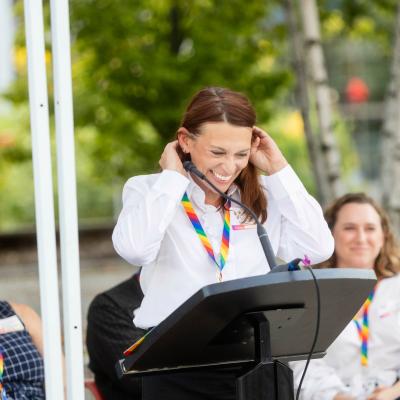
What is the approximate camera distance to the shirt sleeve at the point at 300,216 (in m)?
2.66

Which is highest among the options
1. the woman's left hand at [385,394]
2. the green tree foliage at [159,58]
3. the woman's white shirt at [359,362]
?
the green tree foliage at [159,58]

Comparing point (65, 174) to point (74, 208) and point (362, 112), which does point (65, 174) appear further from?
point (362, 112)

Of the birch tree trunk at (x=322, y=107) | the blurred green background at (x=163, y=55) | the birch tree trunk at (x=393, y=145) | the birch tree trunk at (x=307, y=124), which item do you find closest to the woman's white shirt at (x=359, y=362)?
the birch tree trunk at (x=393, y=145)

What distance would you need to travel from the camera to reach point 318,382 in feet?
11.7

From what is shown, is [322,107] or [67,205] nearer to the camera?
[67,205]

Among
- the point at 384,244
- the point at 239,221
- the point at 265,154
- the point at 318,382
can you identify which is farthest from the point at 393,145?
the point at 239,221

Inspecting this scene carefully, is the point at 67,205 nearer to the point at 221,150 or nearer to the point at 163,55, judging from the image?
the point at 221,150

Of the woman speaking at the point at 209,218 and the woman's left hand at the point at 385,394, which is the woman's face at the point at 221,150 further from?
the woman's left hand at the point at 385,394

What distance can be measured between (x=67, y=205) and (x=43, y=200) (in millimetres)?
67

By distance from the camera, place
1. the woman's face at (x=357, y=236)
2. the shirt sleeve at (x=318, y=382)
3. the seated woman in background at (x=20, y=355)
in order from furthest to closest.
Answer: the woman's face at (x=357, y=236)
the shirt sleeve at (x=318, y=382)
the seated woman in background at (x=20, y=355)

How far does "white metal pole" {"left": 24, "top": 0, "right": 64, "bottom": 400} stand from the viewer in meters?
2.43

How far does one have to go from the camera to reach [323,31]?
360 inches

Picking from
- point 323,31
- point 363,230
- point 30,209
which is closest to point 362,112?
point 30,209

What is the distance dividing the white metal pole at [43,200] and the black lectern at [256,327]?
8.2 inches
